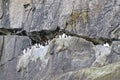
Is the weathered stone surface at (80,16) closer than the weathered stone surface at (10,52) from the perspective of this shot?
Yes

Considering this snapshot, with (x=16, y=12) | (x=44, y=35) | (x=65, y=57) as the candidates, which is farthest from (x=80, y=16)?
(x=16, y=12)

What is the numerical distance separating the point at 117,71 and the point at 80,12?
20.4 feet

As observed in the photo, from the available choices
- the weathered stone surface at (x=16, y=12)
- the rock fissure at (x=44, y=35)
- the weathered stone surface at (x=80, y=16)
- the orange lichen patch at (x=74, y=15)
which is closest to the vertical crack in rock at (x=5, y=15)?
the weathered stone surface at (x=16, y=12)

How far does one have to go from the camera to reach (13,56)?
18.3 metres

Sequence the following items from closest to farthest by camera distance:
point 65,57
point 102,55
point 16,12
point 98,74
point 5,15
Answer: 1. point 98,74
2. point 102,55
3. point 65,57
4. point 16,12
5. point 5,15

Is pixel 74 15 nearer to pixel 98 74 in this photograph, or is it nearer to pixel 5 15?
pixel 5 15

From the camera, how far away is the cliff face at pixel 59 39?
13930 millimetres

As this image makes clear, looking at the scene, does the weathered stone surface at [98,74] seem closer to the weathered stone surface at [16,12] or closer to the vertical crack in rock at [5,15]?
the weathered stone surface at [16,12]

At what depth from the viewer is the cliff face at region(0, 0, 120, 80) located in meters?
13.9

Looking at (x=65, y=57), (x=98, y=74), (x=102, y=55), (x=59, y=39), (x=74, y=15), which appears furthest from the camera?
(x=74, y=15)

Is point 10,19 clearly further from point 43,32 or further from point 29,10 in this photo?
point 43,32

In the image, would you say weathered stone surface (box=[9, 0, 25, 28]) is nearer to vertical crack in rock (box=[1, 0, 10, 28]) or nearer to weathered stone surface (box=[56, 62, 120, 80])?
vertical crack in rock (box=[1, 0, 10, 28])

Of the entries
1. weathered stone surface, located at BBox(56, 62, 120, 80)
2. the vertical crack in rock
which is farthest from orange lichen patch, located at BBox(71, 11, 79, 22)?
weathered stone surface, located at BBox(56, 62, 120, 80)

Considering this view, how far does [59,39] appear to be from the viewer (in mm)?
15227
